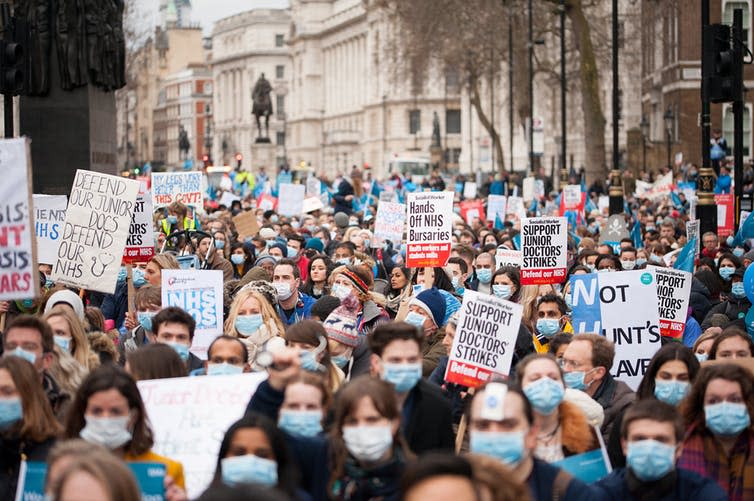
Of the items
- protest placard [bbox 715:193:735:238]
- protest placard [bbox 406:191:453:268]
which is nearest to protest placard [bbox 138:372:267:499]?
protest placard [bbox 406:191:453:268]

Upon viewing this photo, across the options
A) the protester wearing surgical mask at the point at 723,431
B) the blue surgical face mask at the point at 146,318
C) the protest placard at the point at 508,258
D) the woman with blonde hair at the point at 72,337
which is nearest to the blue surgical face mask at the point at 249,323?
the blue surgical face mask at the point at 146,318

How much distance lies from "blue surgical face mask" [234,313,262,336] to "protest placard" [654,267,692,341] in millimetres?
3480

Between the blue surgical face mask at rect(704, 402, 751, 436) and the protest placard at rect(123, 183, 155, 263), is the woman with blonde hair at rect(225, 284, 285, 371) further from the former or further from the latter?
the protest placard at rect(123, 183, 155, 263)

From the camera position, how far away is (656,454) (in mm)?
6789

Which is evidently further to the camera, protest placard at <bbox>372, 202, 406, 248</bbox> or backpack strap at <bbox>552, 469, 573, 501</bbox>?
protest placard at <bbox>372, 202, 406, 248</bbox>

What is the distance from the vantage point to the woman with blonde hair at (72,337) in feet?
30.9

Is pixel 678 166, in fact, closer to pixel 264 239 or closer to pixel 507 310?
pixel 264 239

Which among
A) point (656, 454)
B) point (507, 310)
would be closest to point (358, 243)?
point (507, 310)

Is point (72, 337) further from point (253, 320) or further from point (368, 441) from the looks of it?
point (368, 441)

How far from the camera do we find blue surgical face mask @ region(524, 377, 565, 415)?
748 cm

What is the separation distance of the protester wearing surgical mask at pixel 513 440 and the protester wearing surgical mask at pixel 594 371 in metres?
2.61

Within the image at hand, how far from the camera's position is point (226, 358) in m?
8.74

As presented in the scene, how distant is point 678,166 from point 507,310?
1614 inches

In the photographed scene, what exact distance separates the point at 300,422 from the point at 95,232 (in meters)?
6.36
